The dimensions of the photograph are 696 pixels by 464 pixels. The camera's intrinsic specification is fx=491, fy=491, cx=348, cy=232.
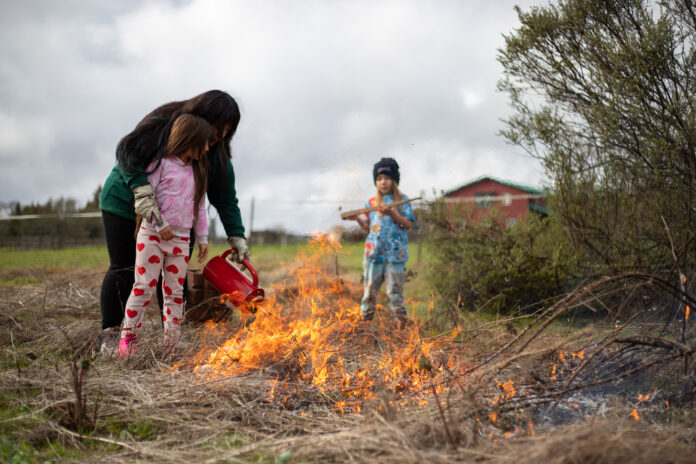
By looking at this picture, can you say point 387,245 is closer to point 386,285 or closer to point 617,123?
point 386,285

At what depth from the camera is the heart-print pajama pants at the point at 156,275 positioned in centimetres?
329

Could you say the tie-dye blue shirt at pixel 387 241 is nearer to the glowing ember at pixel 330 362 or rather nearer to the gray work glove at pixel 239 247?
the glowing ember at pixel 330 362

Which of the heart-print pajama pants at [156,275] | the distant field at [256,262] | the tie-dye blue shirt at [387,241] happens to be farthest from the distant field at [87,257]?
the heart-print pajama pants at [156,275]

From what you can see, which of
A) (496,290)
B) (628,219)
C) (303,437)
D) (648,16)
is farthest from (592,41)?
(303,437)

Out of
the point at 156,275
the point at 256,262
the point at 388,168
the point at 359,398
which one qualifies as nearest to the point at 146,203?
the point at 156,275

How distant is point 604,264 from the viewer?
4.77m

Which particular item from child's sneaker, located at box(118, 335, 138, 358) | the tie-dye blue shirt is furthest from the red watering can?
the tie-dye blue shirt

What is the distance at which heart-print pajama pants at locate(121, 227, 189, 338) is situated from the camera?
10.8 feet

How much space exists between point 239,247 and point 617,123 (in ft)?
11.0

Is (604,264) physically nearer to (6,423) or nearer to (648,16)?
(648,16)

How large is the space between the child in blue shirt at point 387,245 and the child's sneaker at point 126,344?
2.12 metres

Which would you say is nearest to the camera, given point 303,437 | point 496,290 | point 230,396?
point 303,437

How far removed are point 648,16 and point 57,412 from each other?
5.06m

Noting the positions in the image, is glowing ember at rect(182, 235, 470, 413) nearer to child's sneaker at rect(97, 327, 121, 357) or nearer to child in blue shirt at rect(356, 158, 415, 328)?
child's sneaker at rect(97, 327, 121, 357)
